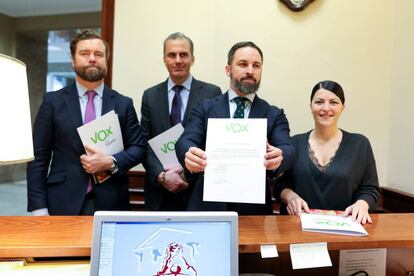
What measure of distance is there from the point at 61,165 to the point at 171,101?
66 centimetres

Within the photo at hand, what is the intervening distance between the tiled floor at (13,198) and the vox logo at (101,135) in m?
1.97

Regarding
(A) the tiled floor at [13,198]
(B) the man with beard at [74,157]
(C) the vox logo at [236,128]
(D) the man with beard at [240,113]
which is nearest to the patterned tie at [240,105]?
(D) the man with beard at [240,113]

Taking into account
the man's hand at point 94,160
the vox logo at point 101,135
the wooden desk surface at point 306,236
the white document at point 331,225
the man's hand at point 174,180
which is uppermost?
the vox logo at point 101,135

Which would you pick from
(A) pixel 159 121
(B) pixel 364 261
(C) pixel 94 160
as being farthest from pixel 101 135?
(B) pixel 364 261

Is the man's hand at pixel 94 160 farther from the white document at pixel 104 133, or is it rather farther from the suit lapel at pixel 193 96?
the suit lapel at pixel 193 96

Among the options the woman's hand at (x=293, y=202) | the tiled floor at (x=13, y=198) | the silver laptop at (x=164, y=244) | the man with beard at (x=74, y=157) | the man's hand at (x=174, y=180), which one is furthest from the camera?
the tiled floor at (x=13, y=198)

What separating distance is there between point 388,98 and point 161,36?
160cm

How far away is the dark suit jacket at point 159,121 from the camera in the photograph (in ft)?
5.89

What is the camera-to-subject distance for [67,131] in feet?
5.20

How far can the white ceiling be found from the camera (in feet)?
9.52

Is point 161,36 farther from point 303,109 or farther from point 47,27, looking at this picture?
point 47,27

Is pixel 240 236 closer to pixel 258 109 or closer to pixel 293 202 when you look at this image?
pixel 293 202

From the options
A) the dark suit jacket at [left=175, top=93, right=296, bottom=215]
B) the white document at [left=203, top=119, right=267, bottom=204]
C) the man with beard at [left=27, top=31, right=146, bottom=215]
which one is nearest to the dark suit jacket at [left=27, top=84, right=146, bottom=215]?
the man with beard at [left=27, top=31, right=146, bottom=215]

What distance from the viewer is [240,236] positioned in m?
1.03
